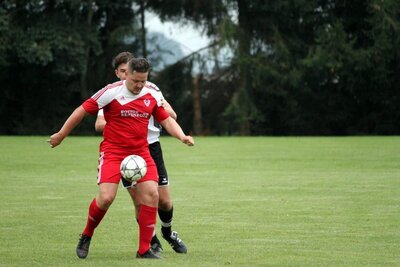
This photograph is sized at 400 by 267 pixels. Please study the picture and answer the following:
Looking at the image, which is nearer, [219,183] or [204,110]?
[219,183]

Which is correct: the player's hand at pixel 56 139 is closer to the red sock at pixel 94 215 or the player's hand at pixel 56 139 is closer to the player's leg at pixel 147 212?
the red sock at pixel 94 215

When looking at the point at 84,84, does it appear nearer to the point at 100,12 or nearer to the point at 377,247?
the point at 100,12

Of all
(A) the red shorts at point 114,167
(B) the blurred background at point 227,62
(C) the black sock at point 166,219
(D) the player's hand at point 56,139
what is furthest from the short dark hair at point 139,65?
(B) the blurred background at point 227,62

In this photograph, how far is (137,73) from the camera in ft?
28.5

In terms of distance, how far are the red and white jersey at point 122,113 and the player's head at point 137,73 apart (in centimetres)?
12

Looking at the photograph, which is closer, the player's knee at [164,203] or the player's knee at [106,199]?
the player's knee at [106,199]

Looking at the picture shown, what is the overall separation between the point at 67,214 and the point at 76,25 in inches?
1124

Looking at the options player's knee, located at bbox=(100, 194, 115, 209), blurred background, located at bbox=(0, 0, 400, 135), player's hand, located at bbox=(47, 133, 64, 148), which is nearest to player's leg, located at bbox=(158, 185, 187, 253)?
player's knee, located at bbox=(100, 194, 115, 209)

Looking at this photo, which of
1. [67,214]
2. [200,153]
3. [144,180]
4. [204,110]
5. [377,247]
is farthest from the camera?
[204,110]

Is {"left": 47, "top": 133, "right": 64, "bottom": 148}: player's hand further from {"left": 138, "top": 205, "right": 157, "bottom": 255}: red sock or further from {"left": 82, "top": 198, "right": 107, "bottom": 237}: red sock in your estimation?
{"left": 138, "top": 205, "right": 157, "bottom": 255}: red sock

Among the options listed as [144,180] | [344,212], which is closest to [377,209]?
[344,212]

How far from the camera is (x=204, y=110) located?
143 ft

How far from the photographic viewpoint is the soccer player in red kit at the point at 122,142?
8.80m

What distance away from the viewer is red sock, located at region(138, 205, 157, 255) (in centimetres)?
881
